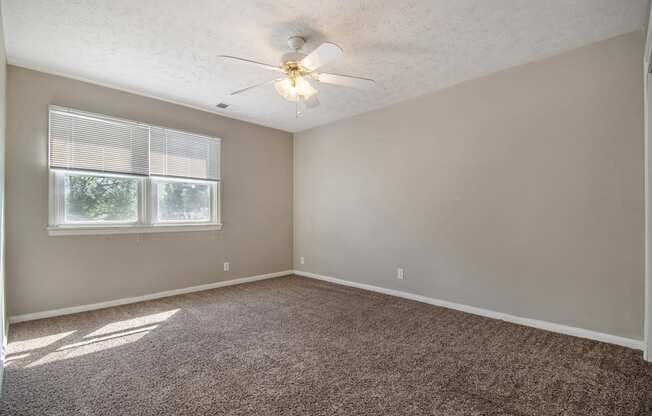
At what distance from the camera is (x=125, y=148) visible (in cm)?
382

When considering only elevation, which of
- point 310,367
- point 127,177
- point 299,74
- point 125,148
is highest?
point 299,74

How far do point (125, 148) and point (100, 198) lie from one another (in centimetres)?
66

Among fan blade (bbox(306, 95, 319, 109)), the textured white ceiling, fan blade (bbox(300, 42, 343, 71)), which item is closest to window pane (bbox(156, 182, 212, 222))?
the textured white ceiling

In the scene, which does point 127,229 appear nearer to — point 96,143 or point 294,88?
point 96,143

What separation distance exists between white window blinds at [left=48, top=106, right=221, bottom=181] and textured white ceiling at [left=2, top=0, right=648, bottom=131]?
1.64ft

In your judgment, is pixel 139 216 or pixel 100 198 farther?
pixel 139 216

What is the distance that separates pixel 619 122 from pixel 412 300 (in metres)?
2.71

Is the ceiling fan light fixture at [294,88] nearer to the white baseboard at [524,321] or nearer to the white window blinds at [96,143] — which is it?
the white window blinds at [96,143]

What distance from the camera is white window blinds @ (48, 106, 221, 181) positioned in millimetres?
3396

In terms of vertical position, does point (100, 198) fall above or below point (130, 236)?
above

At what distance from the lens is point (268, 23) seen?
247 cm

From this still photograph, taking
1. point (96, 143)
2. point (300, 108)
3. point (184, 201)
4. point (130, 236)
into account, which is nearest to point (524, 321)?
point (300, 108)

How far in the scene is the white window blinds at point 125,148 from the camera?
3396 millimetres

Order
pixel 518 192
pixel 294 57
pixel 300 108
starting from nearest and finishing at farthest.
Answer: pixel 294 57 → pixel 518 192 → pixel 300 108
